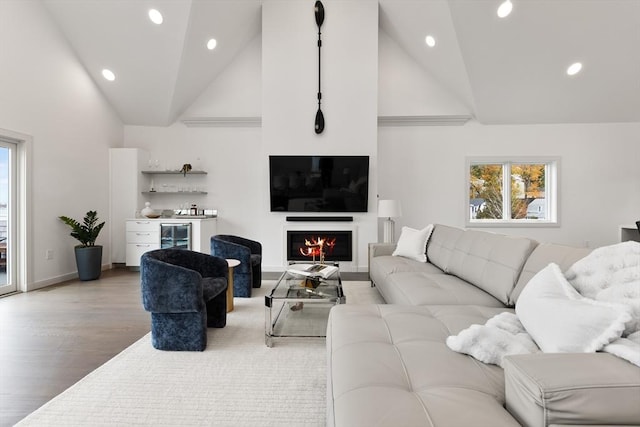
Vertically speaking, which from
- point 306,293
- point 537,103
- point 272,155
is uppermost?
point 537,103

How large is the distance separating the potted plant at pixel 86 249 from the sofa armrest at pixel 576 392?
16.9ft

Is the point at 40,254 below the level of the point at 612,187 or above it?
below

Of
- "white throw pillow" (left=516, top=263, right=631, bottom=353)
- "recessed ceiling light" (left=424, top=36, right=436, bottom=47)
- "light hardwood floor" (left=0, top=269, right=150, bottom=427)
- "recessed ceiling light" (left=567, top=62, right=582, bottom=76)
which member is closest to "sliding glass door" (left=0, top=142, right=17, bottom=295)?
"light hardwood floor" (left=0, top=269, right=150, bottom=427)

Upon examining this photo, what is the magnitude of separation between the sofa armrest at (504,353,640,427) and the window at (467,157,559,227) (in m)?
5.24

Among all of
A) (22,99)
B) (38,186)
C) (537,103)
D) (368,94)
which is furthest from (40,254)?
(537,103)

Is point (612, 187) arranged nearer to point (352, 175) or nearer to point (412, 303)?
point (352, 175)

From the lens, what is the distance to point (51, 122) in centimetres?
428

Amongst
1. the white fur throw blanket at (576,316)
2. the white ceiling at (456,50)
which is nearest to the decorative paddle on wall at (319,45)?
the white ceiling at (456,50)

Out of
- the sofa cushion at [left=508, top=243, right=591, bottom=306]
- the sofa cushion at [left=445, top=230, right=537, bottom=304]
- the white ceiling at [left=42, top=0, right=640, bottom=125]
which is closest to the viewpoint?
the sofa cushion at [left=508, top=243, right=591, bottom=306]

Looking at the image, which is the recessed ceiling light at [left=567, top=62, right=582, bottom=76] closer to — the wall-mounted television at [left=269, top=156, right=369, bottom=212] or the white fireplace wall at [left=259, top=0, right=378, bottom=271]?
the white fireplace wall at [left=259, top=0, right=378, bottom=271]

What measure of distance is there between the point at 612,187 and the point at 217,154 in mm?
6937

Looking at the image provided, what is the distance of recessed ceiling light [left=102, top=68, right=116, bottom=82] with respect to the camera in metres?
4.91

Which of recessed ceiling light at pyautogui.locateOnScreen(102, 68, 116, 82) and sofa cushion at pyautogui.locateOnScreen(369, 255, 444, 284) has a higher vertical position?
recessed ceiling light at pyautogui.locateOnScreen(102, 68, 116, 82)

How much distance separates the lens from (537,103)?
206 inches
